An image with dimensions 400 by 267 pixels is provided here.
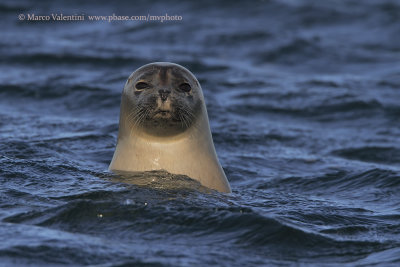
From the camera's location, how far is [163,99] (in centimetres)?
675

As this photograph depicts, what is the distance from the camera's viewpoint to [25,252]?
5.24 meters

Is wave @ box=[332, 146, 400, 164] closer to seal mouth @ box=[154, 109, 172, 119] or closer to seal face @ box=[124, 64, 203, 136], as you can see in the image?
seal face @ box=[124, 64, 203, 136]

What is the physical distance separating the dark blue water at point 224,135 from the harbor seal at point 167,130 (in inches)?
9.5

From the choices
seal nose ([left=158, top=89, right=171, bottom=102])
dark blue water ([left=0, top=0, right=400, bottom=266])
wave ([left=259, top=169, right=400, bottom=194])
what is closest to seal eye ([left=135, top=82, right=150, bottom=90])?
seal nose ([left=158, top=89, right=171, bottom=102])

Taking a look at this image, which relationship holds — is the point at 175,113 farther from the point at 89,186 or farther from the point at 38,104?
the point at 38,104

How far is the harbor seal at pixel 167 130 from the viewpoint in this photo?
6.88 metres

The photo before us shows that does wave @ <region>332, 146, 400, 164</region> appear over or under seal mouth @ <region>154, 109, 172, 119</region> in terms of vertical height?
under

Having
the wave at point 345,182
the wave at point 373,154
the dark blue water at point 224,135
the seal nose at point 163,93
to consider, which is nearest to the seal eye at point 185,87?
the seal nose at point 163,93

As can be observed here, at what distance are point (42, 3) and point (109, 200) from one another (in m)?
16.0

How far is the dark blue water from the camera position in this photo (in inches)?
224

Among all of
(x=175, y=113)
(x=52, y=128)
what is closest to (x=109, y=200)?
(x=175, y=113)

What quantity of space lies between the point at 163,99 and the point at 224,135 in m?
4.48

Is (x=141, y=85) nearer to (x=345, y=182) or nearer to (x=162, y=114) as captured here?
(x=162, y=114)

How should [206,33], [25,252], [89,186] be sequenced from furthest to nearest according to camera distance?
[206,33] < [89,186] < [25,252]
